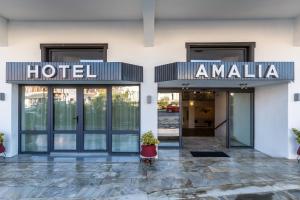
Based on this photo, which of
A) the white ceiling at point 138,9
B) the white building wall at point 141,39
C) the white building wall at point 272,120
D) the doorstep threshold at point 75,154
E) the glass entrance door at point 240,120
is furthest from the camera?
the glass entrance door at point 240,120

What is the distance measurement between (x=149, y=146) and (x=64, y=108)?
3659 millimetres

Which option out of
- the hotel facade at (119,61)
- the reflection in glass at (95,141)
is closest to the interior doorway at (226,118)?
the hotel facade at (119,61)

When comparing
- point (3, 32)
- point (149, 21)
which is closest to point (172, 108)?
point (149, 21)

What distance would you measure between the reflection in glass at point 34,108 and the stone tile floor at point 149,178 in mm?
1180

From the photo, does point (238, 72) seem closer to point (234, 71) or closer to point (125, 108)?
point (234, 71)

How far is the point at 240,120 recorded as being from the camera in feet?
34.3

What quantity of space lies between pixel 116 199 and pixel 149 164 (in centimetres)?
277

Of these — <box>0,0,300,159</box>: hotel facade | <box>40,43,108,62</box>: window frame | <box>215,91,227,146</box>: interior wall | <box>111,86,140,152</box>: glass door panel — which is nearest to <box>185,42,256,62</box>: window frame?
<box>0,0,300,159</box>: hotel facade

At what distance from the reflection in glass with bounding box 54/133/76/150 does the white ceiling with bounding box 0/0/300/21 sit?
166 inches

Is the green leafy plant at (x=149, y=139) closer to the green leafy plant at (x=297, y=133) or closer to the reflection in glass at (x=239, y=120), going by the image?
the reflection in glass at (x=239, y=120)

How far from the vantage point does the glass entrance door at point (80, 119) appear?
29.6 feet

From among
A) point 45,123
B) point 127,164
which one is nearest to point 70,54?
point 45,123

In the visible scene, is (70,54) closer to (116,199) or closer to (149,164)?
(149,164)

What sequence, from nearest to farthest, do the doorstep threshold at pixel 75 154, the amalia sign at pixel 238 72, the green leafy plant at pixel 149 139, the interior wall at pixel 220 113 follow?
1. the amalia sign at pixel 238 72
2. the green leafy plant at pixel 149 139
3. the doorstep threshold at pixel 75 154
4. the interior wall at pixel 220 113
